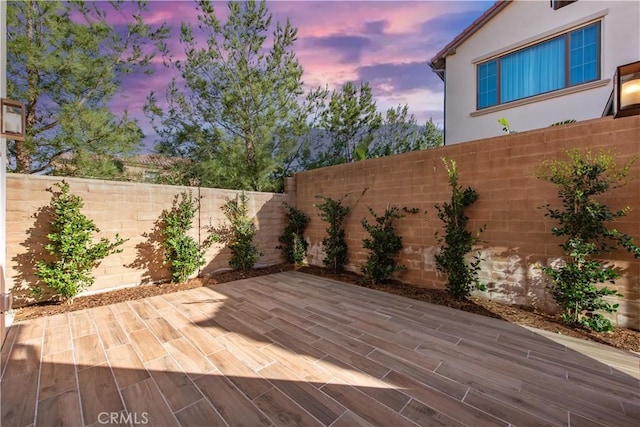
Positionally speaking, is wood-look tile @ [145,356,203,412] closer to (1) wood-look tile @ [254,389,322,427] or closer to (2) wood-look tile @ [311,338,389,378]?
(1) wood-look tile @ [254,389,322,427]

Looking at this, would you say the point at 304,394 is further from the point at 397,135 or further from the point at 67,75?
the point at 397,135

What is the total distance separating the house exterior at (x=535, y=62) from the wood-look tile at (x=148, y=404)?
673 centimetres

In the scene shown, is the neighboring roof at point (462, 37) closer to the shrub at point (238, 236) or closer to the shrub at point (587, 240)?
the shrub at point (587, 240)

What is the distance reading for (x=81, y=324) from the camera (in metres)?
3.06

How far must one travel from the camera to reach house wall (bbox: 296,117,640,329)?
286cm

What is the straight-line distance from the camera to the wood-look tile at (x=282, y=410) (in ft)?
5.30

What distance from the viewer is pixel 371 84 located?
7781mm

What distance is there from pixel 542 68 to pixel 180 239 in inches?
326

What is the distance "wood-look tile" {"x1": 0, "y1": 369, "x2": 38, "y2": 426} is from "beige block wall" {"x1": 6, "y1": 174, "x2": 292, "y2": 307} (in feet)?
7.18

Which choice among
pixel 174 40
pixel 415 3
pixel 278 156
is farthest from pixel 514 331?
pixel 174 40

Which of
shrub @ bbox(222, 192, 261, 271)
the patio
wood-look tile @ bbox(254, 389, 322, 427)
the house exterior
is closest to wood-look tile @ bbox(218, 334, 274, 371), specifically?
the patio

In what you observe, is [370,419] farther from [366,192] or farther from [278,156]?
[278,156]

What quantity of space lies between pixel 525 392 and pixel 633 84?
7.64ft

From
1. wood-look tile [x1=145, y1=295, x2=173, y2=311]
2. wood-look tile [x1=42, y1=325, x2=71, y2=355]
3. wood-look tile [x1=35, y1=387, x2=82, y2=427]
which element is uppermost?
wood-look tile [x1=35, y1=387, x2=82, y2=427]
